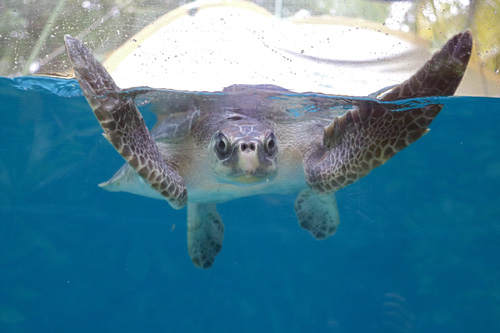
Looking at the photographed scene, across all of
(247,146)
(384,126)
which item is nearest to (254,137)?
(247,146)

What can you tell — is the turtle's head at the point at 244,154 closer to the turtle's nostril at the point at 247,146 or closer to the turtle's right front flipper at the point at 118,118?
the turtle's nostril at the point at 247,146

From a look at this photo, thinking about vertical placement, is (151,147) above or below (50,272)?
above

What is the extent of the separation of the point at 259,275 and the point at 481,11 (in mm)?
13054

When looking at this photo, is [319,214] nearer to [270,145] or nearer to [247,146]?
[270,145]

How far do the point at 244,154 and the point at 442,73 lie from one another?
60.3 inches

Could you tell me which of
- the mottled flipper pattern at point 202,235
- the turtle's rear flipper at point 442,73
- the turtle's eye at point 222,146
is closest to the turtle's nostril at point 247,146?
the turtle's eye at point 222,146

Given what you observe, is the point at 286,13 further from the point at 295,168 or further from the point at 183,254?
the point at 183,254

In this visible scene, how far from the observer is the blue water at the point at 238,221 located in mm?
10195

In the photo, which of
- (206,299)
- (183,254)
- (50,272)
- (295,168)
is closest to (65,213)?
(50,272)

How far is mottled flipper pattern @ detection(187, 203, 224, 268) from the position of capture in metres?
4.71

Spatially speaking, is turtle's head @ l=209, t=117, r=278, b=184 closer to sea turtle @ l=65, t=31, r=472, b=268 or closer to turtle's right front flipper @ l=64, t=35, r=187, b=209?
sea turtle @ l=65, t=31, r=472, b=268

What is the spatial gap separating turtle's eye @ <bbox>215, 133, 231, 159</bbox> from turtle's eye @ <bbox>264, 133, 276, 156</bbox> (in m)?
0.32

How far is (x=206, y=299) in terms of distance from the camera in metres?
12.6

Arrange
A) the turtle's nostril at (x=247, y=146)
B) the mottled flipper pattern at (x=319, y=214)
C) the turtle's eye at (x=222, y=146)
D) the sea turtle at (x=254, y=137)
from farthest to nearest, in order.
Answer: the mottled flipper pattern at (x=319, y=214)
the turtle's eye at (x=222, y=146)
the turtle's nostril at (x=247, y=146)
the sea turtle at (x=254, y=137)
